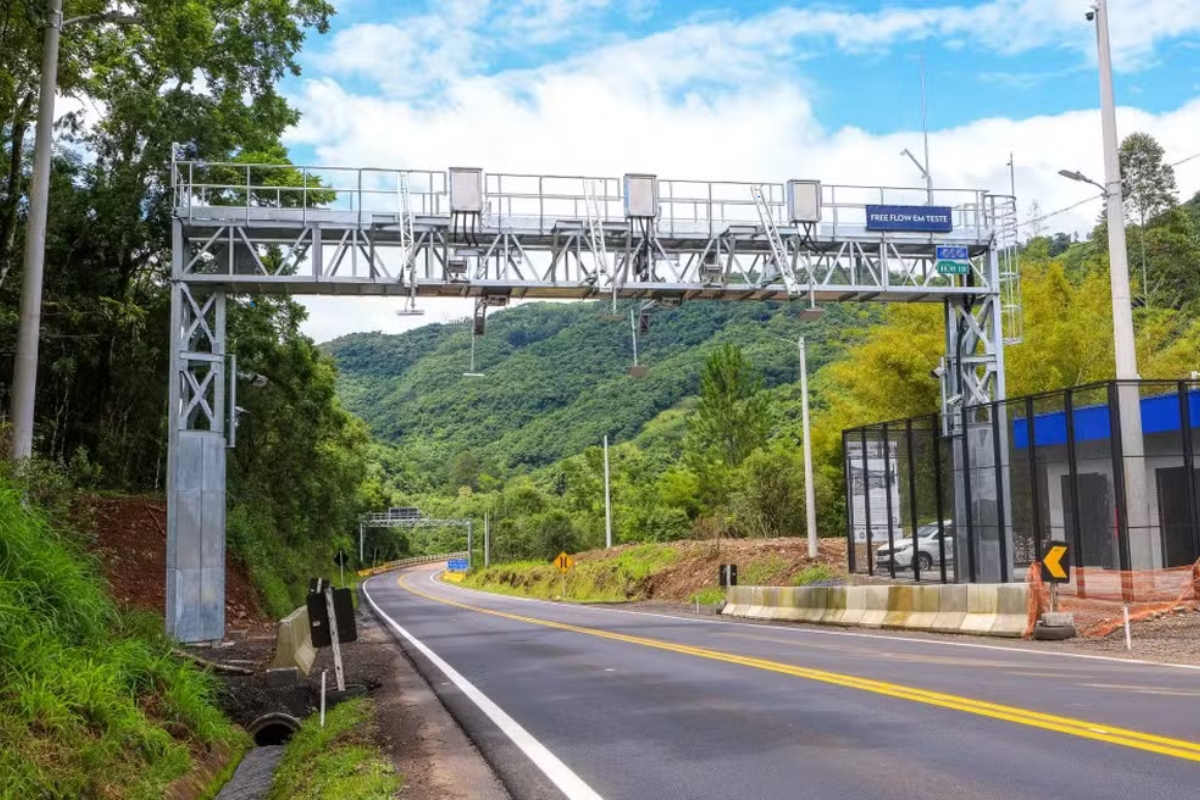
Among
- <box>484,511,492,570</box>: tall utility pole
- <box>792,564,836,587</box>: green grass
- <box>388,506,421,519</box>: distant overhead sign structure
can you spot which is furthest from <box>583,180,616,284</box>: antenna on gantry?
<box>388,506,421,519</box>: distant overhead sign structure

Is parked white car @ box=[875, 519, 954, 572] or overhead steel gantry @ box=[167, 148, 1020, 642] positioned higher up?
overhead steel gantry @ box=[167, 148, 1020, 642]

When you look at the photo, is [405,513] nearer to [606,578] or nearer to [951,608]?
[606,578]

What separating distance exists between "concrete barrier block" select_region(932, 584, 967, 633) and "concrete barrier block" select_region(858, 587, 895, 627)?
2.02 meters

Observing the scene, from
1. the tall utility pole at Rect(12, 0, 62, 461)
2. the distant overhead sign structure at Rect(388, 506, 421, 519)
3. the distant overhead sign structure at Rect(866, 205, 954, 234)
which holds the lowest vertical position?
the distant overhead sign structure at Rect(388, 506, 421, 519)

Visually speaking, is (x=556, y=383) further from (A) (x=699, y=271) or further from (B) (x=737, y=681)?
(B) (x=737, y=681)

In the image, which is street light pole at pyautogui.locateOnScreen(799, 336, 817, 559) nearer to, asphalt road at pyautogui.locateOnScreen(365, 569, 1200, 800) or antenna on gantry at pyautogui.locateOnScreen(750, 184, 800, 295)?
antenna on gantry at pyautogui.locateOnScreen(750, 184, 800, 295)

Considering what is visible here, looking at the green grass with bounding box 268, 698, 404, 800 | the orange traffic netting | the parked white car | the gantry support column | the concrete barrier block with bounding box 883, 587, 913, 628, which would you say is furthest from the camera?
the parked white car

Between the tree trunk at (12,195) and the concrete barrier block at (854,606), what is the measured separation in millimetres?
19935

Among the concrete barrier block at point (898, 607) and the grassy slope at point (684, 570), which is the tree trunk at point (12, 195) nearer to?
the concrete barrier block at point (898, 607)

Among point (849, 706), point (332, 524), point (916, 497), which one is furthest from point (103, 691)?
point (332, 524)

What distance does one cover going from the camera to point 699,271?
86.8ft

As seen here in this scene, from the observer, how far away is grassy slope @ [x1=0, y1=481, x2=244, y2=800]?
8.01 metres

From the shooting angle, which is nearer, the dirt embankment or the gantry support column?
the gantry support column

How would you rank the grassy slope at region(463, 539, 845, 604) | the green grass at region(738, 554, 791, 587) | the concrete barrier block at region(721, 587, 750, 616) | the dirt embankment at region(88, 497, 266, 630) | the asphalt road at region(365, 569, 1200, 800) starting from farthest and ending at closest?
the green grass at region(738, 554, 791, 587)
the grassy slope at region(463, 539, 845, 604)
the concrete barrier block at region(721, 587, 750, 616)
the dirt embankment at region(88, 497, 266, 630)
the asphalt road at region(365, 569, 1200, 800)
